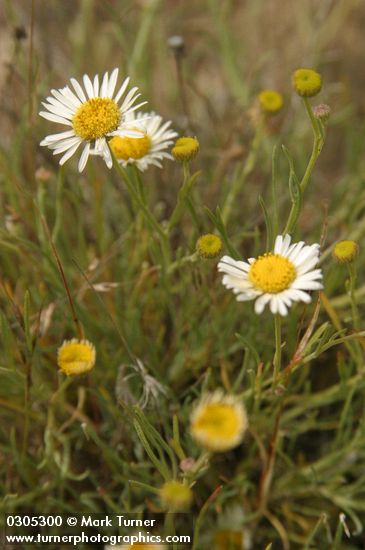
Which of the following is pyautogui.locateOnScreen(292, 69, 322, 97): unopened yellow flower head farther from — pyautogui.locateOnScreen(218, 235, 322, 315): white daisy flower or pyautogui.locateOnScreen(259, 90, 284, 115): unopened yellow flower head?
pyautogui.locateOnScreen(259, 90, 284, 115): unopened yellow flower head

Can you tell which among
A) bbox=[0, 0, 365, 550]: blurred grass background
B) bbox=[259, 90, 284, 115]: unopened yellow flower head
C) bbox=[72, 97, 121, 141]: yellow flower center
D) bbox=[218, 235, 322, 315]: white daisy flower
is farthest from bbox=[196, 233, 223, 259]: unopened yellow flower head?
bbox=[259, 90, 284, 115]: unopened yellow flower head

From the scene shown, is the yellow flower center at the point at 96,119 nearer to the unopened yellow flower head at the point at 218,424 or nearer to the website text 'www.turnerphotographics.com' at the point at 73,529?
the unopened yellow flower head at the point at 218,424

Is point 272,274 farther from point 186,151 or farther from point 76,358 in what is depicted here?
point 76,358

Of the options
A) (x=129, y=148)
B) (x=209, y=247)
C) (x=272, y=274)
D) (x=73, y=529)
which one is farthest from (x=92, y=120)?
(x=73, y=529)

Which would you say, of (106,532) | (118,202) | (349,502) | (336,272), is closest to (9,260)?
(118,202)

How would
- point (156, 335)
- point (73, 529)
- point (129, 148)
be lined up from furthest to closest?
point (156, 335), point (73, 529), point (129, 148)

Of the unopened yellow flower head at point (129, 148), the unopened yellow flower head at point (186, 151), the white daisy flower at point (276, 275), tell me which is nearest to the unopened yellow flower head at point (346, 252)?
the white daisy flower at point (276, 275)
